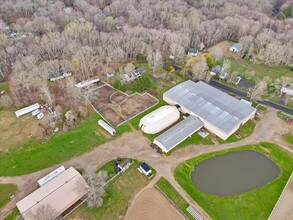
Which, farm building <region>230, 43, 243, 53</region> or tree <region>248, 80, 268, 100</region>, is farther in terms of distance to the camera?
farm building <region>230, 43, 243, 53</region>

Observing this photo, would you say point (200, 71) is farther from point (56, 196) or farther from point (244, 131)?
point (56, 196)

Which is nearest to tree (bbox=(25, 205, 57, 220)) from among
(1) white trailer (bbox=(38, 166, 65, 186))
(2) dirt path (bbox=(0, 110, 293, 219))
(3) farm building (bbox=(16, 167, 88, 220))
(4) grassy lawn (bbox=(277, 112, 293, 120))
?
(3) farm building (bbox=(16, 167, 88, 220))

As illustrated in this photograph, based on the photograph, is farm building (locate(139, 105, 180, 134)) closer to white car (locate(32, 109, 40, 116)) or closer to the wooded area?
the wooded area

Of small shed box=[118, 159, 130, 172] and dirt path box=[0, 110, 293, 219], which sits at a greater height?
small shed box=[118, 159, 130, 172]

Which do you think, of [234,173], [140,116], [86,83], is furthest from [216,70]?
[86,83]

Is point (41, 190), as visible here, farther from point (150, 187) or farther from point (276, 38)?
point (276, 38)

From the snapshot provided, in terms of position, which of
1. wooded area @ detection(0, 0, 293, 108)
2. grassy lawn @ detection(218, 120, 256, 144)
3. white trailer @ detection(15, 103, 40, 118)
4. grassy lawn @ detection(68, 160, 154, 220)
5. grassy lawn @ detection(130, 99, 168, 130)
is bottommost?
grassy lawn @ detection(68, 160, 154, 220)
